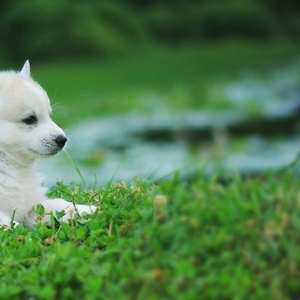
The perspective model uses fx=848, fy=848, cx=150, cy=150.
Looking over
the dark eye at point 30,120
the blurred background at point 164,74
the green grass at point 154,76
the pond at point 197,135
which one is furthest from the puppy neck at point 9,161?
the green grass at point 154,76

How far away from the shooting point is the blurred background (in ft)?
46.1

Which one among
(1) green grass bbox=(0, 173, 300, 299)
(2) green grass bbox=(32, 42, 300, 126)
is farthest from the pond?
(1) green grass bbox=(0, 173, 300, 299)

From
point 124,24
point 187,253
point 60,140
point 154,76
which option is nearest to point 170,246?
point 187,253

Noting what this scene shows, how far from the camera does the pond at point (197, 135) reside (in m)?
12.1

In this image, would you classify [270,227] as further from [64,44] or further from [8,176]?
[64,44]

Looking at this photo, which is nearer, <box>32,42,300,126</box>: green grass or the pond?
the pond

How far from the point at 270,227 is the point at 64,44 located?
20140mm

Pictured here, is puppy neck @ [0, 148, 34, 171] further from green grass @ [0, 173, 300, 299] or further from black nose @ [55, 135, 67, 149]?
green grass @ [0, 173, 300, 299]

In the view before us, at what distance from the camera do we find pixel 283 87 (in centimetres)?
2044

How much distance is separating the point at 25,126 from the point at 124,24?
19967 millimetres

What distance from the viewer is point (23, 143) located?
15.0ft

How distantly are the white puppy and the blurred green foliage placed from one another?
56.3 ft

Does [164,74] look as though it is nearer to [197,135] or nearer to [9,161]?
[197,135]

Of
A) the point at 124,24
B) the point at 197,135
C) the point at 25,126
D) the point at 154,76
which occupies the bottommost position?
the point at 25,126
